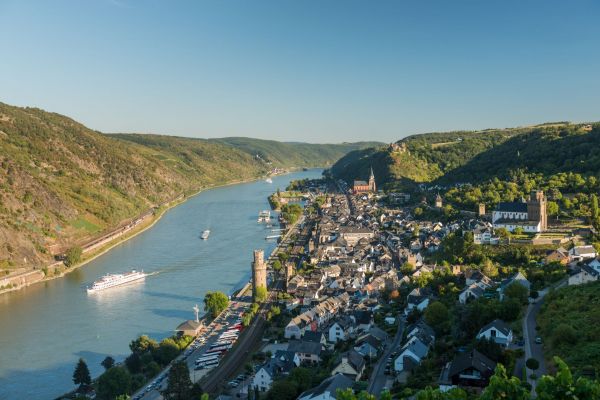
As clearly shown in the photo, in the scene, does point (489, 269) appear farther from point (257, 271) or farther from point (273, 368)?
point (273, 368)

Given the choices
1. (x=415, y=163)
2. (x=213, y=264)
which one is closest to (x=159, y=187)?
(x=415, y=163)

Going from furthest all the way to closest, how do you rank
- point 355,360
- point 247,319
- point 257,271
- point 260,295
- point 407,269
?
1. point 407,269
2. point 257,271
3. point 260,295
4. point 247,319
5. point 355,360

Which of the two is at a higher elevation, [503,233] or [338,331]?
[503,233]

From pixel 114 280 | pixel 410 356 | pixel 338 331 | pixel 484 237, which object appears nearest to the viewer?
pixel 410 356

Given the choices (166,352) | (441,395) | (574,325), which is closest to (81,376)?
(166,352)

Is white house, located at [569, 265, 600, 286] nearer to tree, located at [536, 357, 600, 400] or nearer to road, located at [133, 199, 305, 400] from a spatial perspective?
road, located at [133, 199, 305, 400]

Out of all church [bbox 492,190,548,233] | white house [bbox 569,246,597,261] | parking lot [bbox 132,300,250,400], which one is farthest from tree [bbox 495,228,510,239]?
parking lot [bbox 132,300,250,400]

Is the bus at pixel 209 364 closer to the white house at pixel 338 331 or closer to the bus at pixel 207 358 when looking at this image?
the bus at pixel 207 358

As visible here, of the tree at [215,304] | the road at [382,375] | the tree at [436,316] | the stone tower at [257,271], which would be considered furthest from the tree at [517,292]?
the tree at [215,304]
